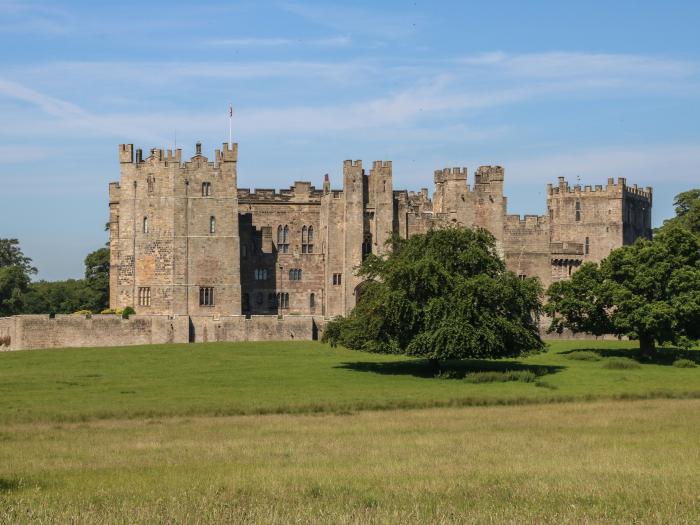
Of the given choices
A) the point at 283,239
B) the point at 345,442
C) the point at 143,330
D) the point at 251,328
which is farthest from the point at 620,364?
the point at 283,239

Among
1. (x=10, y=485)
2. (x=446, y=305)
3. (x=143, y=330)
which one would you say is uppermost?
(x=446, y=305)

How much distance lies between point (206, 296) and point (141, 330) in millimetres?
7168

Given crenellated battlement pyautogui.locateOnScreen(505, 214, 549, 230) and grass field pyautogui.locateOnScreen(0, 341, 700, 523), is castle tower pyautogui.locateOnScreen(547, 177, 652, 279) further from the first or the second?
grass field pyautogui.locateOnScreen(0, 341, 700, 523)

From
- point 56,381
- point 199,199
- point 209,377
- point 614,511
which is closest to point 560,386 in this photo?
point 209,377

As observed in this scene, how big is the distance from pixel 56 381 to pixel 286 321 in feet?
98.8

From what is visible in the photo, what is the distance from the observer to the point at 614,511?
23.5 metres

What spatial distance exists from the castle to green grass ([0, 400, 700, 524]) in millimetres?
41223

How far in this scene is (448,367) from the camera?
65500mm

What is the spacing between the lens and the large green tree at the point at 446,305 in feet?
199

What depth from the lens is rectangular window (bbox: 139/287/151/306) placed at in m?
88.1

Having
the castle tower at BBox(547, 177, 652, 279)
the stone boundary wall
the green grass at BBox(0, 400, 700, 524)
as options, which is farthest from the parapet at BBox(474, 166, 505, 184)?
the green grass at BBox(0, 400, 700, 524)

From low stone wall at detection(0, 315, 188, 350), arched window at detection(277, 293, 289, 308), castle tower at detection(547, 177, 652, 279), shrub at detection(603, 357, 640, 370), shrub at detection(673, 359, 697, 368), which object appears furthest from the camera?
castle tower at detection(547, 177, 652, 279)

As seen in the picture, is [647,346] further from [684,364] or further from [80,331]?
[80,331]

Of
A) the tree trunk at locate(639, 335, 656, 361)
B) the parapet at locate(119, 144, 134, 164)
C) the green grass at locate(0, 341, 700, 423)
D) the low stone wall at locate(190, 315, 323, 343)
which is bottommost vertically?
the green grass at locate(0, 341, 700, 423)
